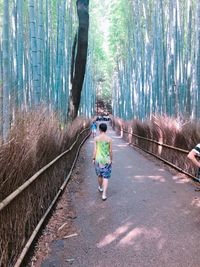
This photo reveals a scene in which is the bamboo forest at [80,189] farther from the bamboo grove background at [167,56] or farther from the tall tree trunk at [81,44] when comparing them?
the bamboo grove background at [167,56]

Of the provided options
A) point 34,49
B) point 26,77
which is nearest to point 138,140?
point 26,77

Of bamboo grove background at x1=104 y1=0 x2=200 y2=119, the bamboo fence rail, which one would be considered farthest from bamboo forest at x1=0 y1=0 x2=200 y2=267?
bamboo grove background at x1=104 y1=0 x2=200 y2=119

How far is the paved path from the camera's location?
3.78m

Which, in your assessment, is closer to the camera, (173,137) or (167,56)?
(173,137)

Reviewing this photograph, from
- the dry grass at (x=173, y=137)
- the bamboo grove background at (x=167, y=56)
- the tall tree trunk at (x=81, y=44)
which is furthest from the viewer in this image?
the bamboo grove background at (x=167, y=56)

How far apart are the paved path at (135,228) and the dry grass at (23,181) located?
48 cm

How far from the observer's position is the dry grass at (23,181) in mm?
3012

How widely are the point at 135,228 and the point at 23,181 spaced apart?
167cm

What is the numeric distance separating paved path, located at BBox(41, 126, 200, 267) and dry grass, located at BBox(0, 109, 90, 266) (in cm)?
48

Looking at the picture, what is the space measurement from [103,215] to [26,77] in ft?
30.1

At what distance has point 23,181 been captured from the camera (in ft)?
12.3

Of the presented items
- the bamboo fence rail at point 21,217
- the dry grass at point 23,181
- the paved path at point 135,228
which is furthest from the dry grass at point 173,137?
the bamboo fence rail at point 21,217

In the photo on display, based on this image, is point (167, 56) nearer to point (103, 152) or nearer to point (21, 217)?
point (103, 152)

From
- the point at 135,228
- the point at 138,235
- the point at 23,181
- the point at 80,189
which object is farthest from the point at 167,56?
the point at 23,181
